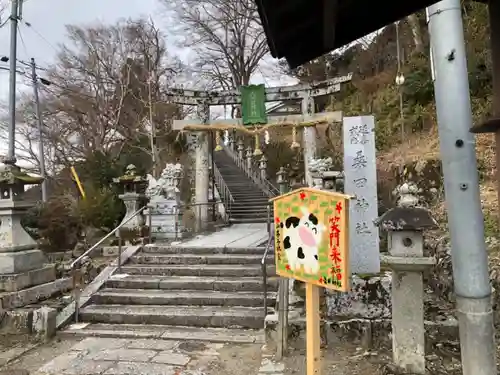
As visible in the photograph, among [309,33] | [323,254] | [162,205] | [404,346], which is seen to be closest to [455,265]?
[323,254]

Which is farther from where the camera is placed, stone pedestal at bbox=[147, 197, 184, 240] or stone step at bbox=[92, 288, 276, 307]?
stone pedestal at bbox=[147, 197, 184, 240]

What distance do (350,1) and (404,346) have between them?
338 cm

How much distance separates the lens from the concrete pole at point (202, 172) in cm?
1322

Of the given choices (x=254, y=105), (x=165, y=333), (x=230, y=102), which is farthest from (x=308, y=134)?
(x=165, y=333)

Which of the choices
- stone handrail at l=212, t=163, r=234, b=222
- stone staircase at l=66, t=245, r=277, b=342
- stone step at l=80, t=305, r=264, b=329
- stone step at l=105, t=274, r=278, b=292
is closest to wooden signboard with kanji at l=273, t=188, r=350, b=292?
stone staircase at l=66, t=245, r=277, b=342

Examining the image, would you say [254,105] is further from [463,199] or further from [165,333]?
[463,199]

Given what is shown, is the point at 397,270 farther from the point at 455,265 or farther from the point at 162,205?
the point at 162,205

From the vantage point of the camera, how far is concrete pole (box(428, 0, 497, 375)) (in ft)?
9.29

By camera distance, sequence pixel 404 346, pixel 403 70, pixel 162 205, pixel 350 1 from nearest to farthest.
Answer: pixel 350 1
pixel 404 346
pixel 162 205
pixel 403 70

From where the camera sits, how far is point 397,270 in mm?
4023

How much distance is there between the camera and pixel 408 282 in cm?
400

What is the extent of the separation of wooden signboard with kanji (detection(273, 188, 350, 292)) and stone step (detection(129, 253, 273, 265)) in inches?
151

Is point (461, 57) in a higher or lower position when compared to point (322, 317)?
higher

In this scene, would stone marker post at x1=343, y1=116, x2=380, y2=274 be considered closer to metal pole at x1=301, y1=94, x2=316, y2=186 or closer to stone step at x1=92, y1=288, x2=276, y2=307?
stone step at x1=92, y1=288, x2=276, y2=307
